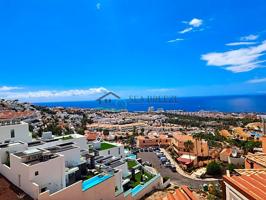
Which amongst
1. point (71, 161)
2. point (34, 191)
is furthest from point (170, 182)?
point (34, 191)

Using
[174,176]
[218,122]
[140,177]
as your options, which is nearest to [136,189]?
[140,177]

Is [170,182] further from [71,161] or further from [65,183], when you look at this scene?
[65,183]

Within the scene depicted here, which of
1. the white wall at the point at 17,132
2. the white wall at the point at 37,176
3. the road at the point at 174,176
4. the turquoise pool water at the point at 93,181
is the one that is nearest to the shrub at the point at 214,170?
the road at the point at 174,176

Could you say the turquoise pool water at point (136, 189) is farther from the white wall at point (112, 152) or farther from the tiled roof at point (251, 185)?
the tiled roof at point (251, 185)

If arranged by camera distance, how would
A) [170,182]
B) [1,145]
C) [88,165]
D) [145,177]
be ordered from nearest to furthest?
[1,145] < [88,165] < [145,177] < [170,182]

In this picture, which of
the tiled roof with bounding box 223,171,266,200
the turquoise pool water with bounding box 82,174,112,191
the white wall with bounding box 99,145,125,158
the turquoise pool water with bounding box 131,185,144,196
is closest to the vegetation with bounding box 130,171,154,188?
the turquoise pool water with bounding box 131,185,144,196

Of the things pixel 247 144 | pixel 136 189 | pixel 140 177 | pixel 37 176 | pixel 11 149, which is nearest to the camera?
pixel 37 176

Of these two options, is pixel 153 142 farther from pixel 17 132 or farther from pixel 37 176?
pixel 37 176

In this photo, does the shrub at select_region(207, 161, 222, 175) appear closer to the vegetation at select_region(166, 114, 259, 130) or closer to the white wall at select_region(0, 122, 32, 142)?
the white wall at select_region(0, 122, 32, 142)
